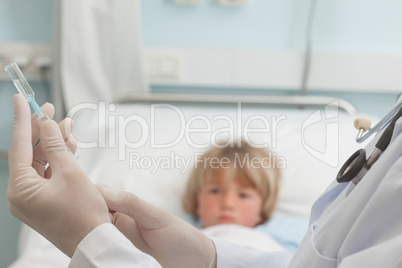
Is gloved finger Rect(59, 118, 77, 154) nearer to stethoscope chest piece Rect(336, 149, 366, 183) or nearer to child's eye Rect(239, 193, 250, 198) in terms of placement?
stethoscope chest piece Rect(336, 149, 366, 183)

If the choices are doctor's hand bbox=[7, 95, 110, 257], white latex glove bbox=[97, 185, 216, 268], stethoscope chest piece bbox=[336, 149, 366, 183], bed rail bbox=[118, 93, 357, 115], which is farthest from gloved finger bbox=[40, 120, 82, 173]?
bed rail bbox=[118, 93, 357, 115]

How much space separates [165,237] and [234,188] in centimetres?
79

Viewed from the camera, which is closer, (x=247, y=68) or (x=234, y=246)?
(x=234, y=246)

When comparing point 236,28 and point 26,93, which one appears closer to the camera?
point 26,93

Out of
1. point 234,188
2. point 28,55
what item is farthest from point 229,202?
point 28,55

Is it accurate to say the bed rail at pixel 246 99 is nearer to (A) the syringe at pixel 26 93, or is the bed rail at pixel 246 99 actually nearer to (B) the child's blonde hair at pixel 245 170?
(B) the child's blonde hair at pixel 245 170

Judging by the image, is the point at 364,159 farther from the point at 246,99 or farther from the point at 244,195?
the point at 246,99

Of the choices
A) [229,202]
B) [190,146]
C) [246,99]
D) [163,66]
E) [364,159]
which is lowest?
[229,202]

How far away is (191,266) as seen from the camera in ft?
2.66

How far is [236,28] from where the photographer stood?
1.98m

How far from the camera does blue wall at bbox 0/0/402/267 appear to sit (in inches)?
75.7

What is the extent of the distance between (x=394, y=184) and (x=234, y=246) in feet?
1.33

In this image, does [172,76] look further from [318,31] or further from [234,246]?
[234,246]

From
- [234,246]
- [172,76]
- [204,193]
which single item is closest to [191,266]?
[234,246]
